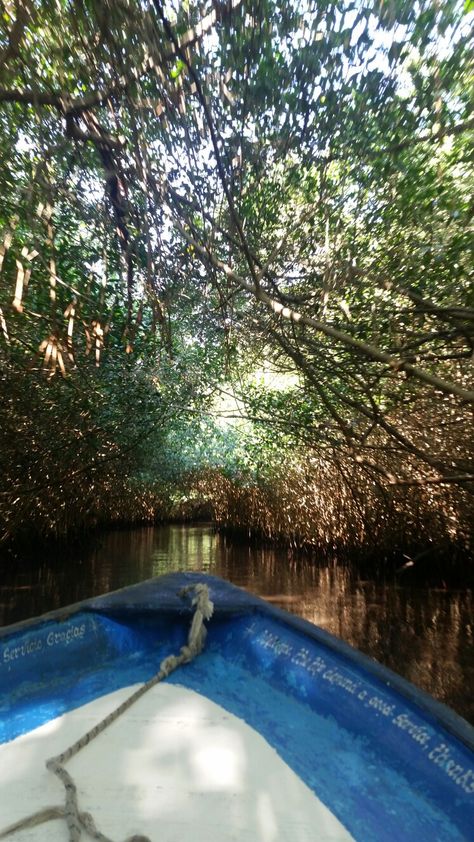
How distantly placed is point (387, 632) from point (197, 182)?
5.28 m

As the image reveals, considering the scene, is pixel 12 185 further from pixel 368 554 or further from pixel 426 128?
pixel 368 554

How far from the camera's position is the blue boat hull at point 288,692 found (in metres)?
1.66

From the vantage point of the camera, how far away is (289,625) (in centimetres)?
257

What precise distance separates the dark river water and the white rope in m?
2.43

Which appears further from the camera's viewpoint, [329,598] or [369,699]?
[329,598]

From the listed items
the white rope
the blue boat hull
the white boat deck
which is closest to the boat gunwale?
the blue boat hull

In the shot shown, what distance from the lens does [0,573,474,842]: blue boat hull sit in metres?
1.66

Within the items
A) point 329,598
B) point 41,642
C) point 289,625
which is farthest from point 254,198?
point 329,598

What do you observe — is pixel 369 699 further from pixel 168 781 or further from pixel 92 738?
pixel 92 738

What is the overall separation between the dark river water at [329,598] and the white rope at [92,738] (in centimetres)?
243

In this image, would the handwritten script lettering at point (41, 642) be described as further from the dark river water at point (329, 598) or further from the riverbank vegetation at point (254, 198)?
the dark river water at point (329, 598)

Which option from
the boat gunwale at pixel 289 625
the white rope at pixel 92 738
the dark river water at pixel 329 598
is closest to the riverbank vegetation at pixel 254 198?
the boat gunwale at pixel 289 625

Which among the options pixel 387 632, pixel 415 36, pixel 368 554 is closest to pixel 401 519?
pixel 368 554

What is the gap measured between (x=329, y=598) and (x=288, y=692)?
5793 millimetres
